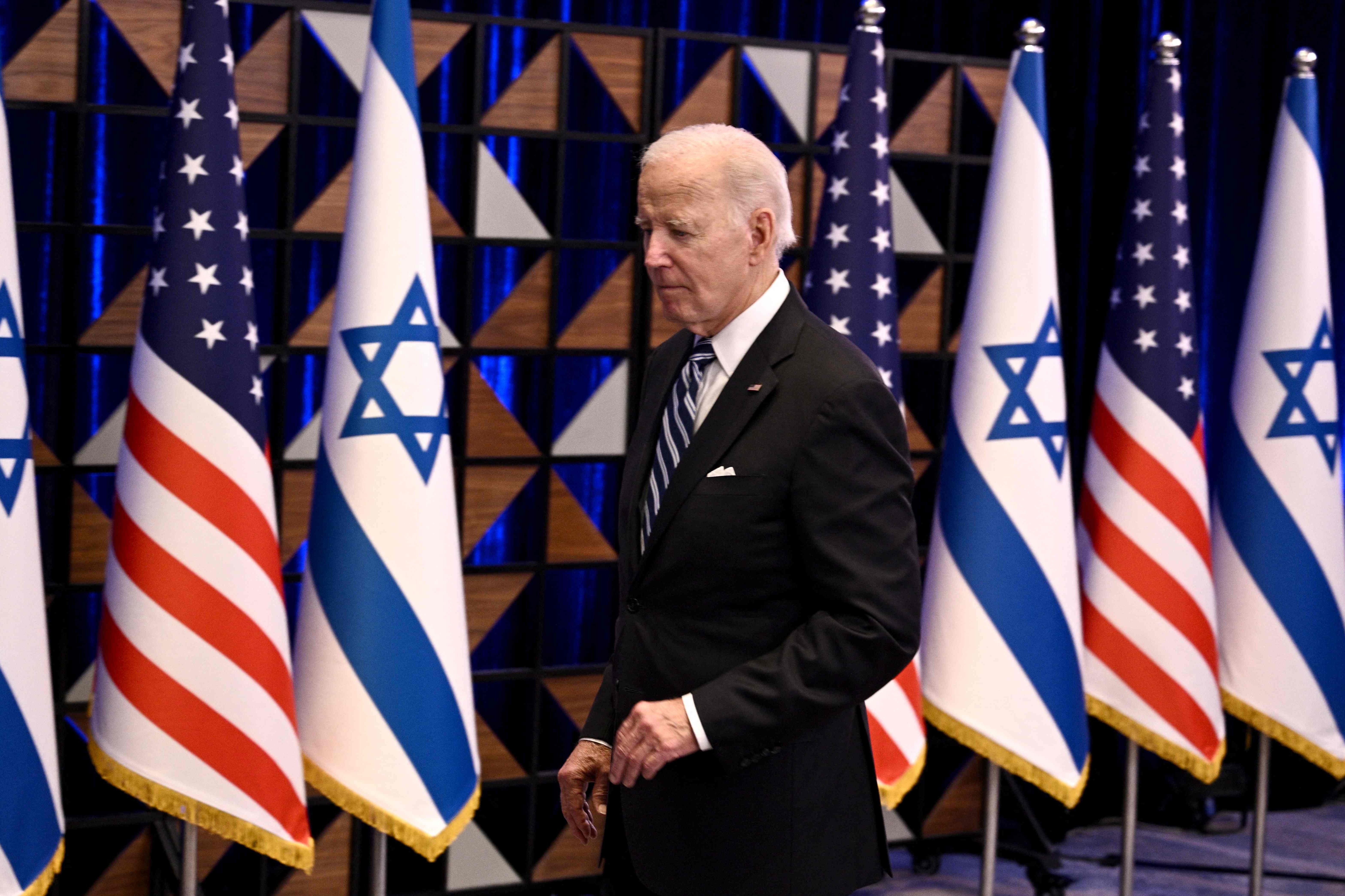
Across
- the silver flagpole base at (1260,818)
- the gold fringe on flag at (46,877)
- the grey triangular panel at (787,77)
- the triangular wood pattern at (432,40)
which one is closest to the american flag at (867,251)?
the grey triangular panel at (787,77)

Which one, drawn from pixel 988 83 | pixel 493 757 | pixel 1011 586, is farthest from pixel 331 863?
→ pixel 988 83

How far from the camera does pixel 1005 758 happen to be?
327 cm

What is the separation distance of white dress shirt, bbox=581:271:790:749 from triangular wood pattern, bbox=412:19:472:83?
189cm

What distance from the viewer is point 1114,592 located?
3422 mm

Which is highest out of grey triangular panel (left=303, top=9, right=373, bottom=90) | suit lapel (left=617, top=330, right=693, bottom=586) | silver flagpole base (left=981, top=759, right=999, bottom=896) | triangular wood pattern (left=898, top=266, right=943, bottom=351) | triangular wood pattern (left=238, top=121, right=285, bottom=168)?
grey triangular panel (left=303, top=9, right=373, bottom=90)

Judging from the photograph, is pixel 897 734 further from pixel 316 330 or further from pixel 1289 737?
pixel 316 330

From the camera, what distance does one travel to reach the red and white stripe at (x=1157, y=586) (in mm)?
3383

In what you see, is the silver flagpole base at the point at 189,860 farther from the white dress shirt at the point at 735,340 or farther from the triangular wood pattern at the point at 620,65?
the triangular wood pattern at the point at 620,65

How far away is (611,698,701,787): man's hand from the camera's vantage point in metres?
1.50

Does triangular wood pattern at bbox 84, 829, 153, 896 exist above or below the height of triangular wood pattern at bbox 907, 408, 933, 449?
below

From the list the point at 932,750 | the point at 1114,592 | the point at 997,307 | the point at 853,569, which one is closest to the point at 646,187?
the point at 853,569

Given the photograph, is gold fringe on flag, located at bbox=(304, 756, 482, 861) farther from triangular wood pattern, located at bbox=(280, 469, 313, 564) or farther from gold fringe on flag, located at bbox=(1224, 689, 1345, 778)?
gold fringe on flag, located at bbox=(1224, 689, 1345, 778)

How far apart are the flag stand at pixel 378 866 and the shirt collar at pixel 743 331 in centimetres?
166

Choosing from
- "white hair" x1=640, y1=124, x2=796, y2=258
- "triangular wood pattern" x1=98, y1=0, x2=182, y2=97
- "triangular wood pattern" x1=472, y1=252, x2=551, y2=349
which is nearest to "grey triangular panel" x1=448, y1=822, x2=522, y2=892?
"triangular wood pattern" x1=472, y1=252, x2=551, y2=349
